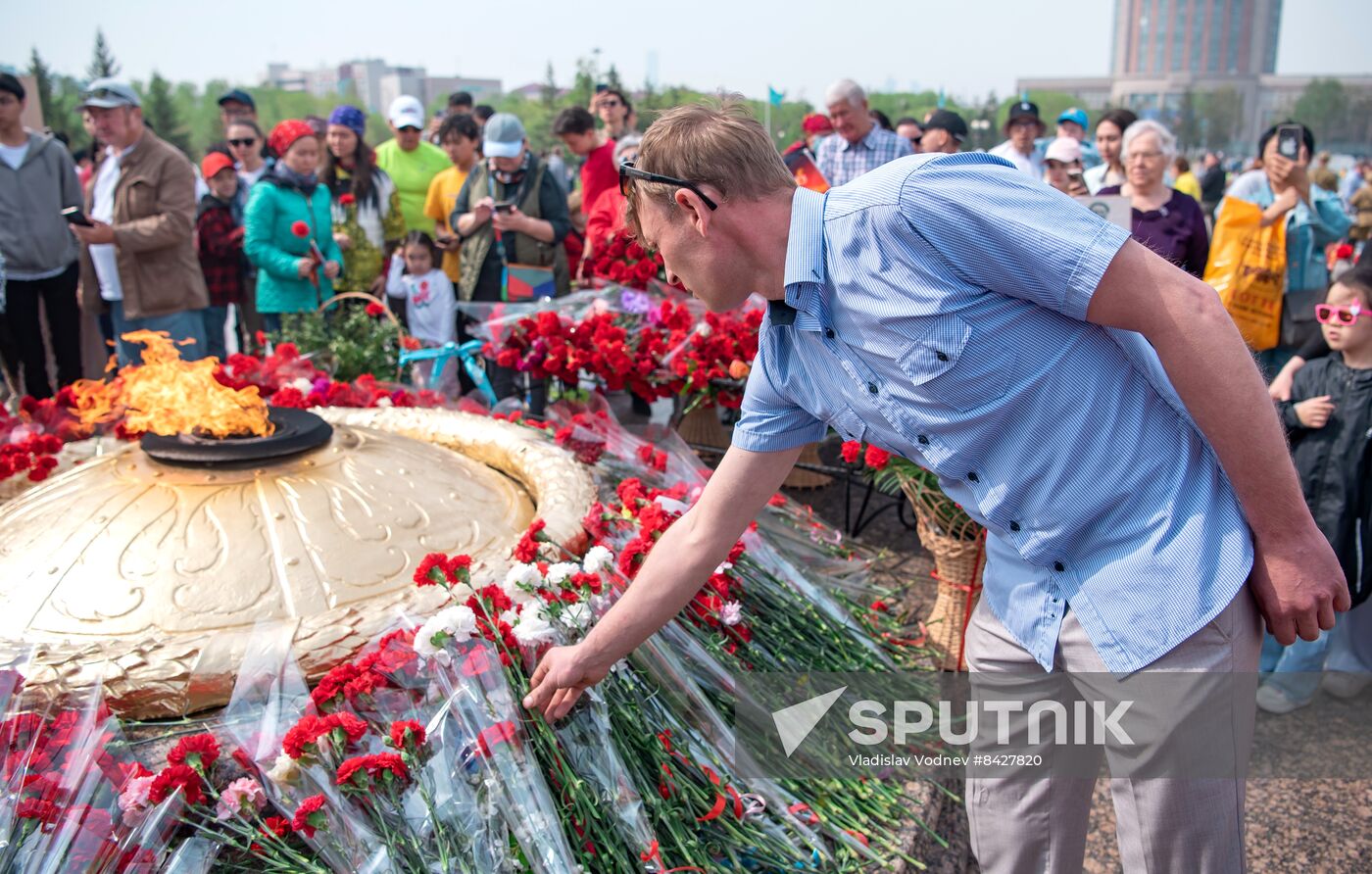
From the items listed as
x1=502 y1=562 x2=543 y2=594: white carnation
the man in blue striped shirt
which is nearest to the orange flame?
x1=502 y1=562 x2=543 y2=594: white carnation

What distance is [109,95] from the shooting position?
546cm

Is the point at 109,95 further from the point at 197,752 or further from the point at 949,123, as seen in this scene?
the point at 949,123

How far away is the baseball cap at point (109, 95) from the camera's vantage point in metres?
5.36

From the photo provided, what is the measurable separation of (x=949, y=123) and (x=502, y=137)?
3342mm

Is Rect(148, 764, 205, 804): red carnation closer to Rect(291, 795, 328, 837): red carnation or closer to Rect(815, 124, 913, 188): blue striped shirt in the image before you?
Rect(291, 795, 328, 837): red carnation

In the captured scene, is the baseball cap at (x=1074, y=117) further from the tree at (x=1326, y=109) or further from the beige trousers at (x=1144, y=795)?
the tree at (x=1326, y=109)

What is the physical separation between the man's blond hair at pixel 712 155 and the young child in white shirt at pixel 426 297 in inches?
188

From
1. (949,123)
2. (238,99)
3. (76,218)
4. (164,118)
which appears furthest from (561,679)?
(164,118)

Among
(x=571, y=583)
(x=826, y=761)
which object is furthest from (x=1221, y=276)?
(x=571, y=583)

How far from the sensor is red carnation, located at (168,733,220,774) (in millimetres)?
1961

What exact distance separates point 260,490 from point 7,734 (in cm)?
86

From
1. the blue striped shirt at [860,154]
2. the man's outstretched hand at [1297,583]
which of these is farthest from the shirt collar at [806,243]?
the blue striped shirt at [860,154]

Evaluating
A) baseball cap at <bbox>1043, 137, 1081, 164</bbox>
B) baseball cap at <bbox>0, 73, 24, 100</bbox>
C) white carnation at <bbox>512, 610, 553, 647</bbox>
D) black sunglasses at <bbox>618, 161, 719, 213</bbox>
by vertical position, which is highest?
baseball cap at <bbox>0, 73, 24, 100</bbox>

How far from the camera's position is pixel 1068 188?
6.08m
